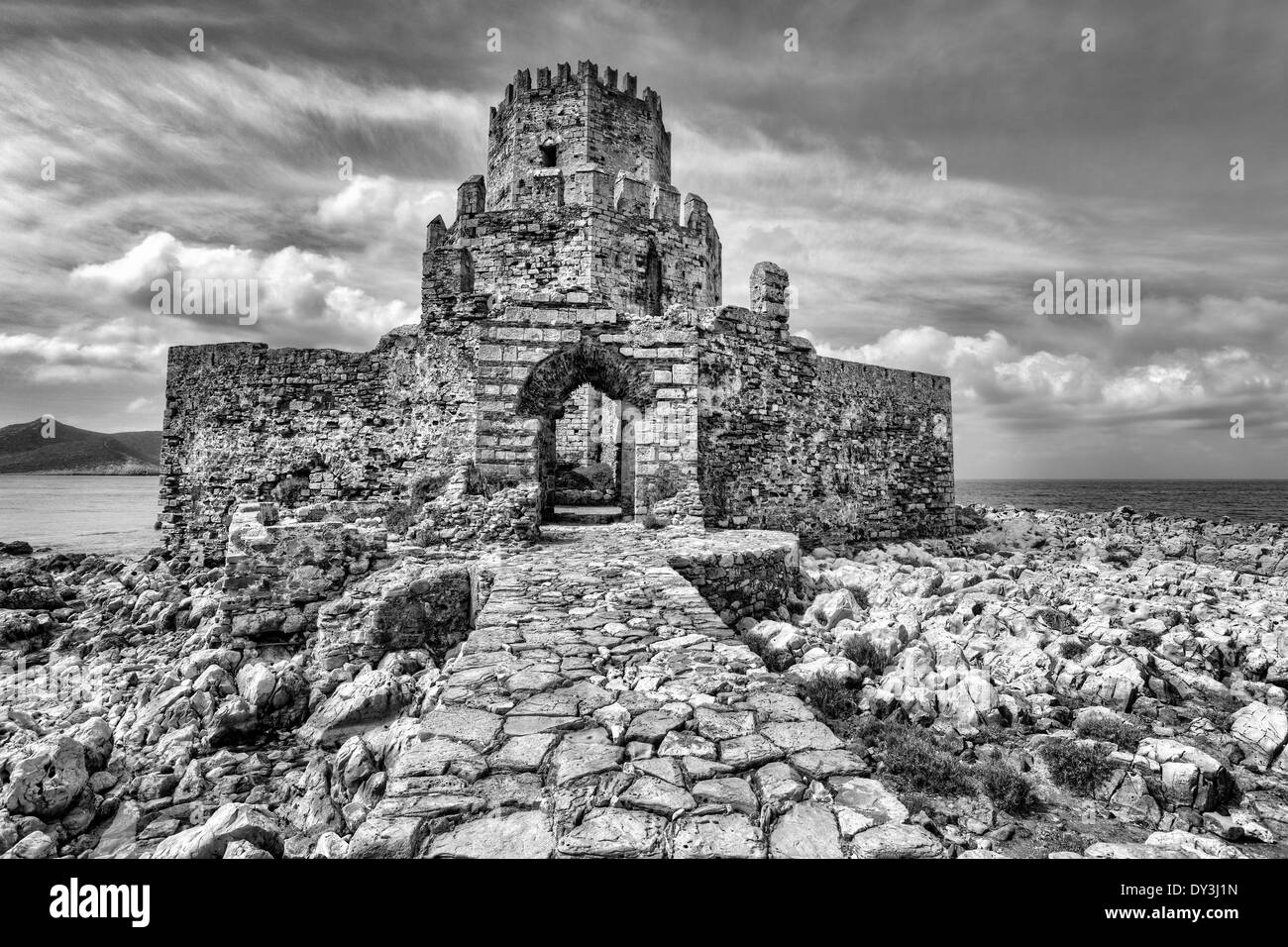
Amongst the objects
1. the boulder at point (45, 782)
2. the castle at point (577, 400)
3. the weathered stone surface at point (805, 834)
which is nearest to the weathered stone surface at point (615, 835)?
the weathered stone surface at point (805, 834)

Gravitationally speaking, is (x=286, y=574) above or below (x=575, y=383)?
below

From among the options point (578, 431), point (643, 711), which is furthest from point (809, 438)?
point (643, 711)

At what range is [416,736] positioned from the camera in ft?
9.89

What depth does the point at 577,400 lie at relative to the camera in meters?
16.6

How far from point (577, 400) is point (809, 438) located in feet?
21.6

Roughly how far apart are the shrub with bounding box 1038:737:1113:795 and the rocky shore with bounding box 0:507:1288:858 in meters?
0.02

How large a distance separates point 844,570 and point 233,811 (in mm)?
8490

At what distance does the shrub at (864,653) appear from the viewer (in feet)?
18.5

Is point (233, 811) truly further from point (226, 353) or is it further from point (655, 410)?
point (226, 353)

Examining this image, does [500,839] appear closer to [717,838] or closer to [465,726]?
[717,838]

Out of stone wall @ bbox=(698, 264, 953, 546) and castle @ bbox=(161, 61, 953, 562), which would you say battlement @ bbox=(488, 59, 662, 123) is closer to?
castle @ bbox=(161, 61, 953, 562)

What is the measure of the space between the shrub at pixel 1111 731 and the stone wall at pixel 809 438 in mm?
7279

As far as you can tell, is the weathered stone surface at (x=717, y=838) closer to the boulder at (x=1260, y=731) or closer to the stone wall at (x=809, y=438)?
the boulder at (x=1260, y=731)
